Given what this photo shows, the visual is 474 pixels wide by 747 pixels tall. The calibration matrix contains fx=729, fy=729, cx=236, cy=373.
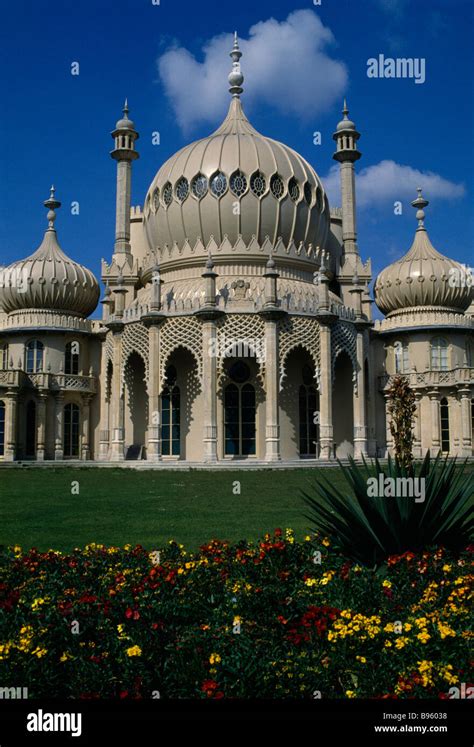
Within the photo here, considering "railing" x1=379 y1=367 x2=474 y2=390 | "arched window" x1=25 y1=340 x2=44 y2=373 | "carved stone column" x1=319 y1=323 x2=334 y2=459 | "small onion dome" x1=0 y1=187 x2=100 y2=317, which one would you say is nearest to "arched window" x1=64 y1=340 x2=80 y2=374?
"arched window" x1=25 y1=340 x2=44 y2=373

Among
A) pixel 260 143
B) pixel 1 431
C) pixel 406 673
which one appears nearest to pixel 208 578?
pixel 406 673

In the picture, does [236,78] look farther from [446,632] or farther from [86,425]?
[446,632]

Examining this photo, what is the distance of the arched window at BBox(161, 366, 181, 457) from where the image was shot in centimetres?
3081

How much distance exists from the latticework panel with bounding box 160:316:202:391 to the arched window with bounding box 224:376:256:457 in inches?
69.3

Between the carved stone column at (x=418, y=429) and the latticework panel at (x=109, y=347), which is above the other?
the latticework panel at (x=109, y=347)

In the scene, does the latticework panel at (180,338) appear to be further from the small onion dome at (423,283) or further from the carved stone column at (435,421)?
the small onion dome at (423,283)

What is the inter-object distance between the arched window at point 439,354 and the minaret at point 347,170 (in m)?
6.01

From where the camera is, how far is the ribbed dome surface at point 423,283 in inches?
1412

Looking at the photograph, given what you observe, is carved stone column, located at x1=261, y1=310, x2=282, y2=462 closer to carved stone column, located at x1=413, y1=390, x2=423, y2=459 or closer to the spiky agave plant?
carved stone column, located at x1=413, y1=390, x2=423, y2=459

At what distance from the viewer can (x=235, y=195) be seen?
3212 centimetres

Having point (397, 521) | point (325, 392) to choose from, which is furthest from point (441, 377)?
point (397, 521)

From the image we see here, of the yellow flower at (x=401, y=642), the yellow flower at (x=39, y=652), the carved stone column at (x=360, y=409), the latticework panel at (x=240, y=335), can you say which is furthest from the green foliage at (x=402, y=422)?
the carved stone column at (x=360, y=409)

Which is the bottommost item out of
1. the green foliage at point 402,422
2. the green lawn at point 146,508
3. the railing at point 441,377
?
the green lawn at point 146,508

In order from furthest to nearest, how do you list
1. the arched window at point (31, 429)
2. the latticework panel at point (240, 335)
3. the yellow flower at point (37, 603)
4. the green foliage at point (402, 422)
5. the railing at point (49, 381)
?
the arched window at point (31, 429)
the railing at point (49, 381)
the latticework panel at point (240, 335)
the green foliage at point (402, 422)
the yellow flower at point (37, 603)
